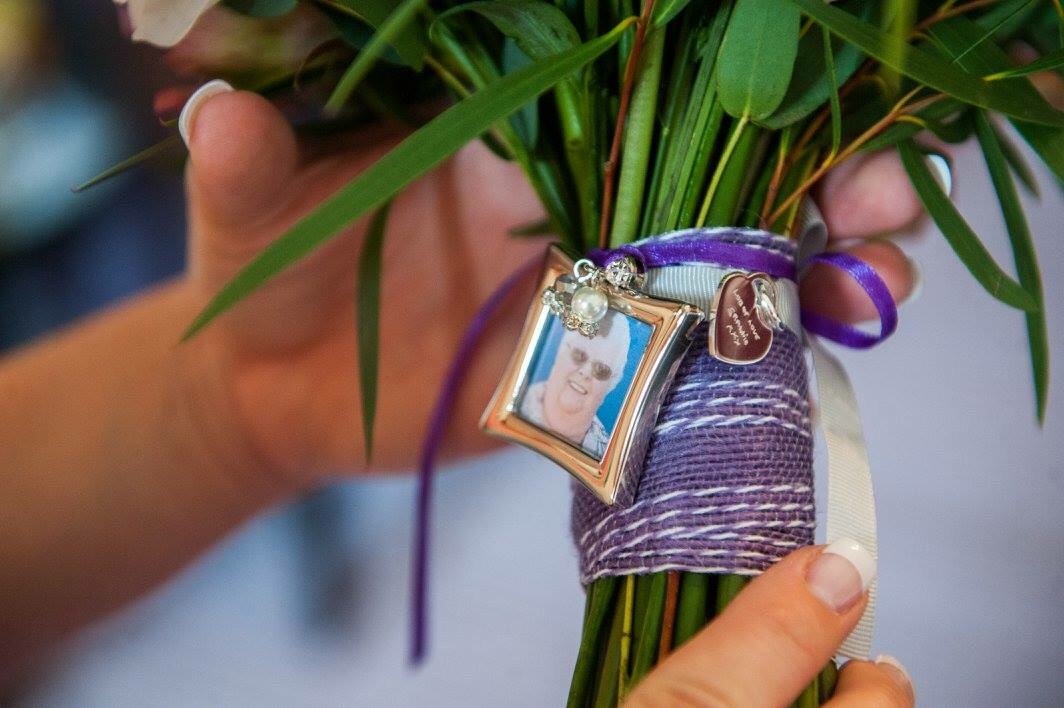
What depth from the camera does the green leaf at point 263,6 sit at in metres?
0.40

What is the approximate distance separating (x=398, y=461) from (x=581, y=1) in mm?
440

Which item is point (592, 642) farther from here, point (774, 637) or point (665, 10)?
point (665, 10)

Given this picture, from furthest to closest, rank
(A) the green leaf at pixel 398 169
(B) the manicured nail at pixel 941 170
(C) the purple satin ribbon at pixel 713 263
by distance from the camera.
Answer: (B) the manicured nail at pixel 941 170 → (C) the purple satin ribbon at pixel 713 263 → (A) the green leaf at pixel 398 169

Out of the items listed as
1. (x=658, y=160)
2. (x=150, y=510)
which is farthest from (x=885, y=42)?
(x=150, y=510)

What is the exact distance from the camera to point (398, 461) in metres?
0.74

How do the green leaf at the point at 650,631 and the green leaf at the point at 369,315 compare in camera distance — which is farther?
the green leaf at the point at 369,315

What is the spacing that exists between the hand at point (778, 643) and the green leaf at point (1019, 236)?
17 cm

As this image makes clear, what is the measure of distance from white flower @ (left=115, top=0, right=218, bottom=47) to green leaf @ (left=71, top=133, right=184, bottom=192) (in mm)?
86

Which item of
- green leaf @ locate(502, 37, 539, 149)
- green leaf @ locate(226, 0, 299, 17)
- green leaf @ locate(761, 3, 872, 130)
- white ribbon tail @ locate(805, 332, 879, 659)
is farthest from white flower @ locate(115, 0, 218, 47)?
white ribbon tail @ locate(805, 332, 879, 659)

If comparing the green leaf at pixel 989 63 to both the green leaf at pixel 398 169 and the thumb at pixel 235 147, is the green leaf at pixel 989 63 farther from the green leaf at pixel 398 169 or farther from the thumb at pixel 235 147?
the thumb at pixel 235 147

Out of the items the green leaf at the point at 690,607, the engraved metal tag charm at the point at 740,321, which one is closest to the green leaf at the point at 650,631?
the green leaf at the point at 690,607

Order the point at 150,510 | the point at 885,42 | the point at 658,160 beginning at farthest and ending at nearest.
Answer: the point at 150,510
the point at 658,160
the point at 885,42

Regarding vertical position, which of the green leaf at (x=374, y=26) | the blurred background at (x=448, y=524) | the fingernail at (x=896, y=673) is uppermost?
the green leaf at (x=374, y=26)

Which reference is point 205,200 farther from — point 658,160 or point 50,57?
point 50,57
